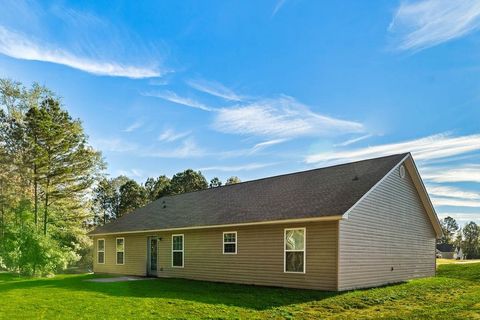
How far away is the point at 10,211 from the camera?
90.5 ft

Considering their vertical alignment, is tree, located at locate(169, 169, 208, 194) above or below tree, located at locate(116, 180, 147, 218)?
above

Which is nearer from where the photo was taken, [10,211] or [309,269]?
[309,269]

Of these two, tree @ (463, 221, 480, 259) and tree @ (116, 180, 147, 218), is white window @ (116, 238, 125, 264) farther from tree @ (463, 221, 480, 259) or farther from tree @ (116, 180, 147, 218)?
tree @ (463, 221, 480, 259)

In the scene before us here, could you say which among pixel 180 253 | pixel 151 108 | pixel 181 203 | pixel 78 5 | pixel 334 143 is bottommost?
pixel 180 253

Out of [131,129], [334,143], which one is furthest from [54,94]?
[334,143]

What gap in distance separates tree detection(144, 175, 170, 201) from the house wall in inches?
974

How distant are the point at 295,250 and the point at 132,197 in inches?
1393

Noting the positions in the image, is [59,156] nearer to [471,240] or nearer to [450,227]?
[471,240]

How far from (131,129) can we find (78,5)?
8407 millimetres

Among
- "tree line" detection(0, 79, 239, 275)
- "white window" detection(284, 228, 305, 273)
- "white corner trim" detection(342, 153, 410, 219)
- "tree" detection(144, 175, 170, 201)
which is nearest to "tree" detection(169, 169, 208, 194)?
"tree" detection(144, 175, 170, 201)

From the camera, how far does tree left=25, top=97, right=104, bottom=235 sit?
1040 inches

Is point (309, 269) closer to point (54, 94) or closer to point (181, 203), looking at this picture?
point (181, 203)

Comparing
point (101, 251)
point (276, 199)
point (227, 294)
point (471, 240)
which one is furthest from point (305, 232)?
point (471, 240)

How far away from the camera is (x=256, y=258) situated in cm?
1438
